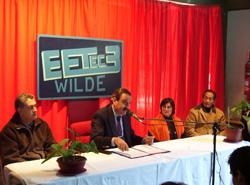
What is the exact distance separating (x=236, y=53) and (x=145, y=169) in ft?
11.3

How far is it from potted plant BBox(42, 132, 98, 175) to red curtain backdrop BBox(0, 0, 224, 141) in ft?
5.22

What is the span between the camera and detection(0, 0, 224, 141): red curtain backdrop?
142 inches

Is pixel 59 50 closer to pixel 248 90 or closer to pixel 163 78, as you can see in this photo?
pixel 163 78

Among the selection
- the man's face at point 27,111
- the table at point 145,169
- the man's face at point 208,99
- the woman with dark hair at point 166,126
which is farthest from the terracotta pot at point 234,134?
the man's face at point 27,111

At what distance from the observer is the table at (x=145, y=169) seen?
7.17 ft

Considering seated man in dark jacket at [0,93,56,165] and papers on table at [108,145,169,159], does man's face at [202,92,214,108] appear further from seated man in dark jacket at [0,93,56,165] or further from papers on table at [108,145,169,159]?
seated man in dark jacket at [0,93,56,165]

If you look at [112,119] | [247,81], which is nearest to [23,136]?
[112,119]

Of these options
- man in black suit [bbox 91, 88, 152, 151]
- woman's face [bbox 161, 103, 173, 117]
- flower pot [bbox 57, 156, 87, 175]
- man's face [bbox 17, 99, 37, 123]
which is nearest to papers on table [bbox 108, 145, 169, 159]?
man in black suit [bbox 91, 88, 152, 151]

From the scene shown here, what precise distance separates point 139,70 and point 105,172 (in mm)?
2403

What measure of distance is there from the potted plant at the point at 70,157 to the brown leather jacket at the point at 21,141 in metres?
0.65

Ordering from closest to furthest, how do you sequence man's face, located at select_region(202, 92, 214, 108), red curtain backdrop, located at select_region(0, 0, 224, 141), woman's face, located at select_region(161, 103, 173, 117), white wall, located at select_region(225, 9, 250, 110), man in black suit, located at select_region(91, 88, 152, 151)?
man in black suit, located at select_region(91, 88, 152, 151), red curtain backdrop, located at select_region(0, 0, 224, 141), woman's face, located at select_region(161, 103, 173, 117), man's face, located at select_region(202, 92, 214, 108), white wall, located at select_region(225, 9, 250, 110)

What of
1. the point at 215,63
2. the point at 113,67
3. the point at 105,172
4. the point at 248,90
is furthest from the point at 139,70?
the point at 105,172

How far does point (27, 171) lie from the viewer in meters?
2.23

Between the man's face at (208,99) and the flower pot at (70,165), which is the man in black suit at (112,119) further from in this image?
the man's face at (208,99)
